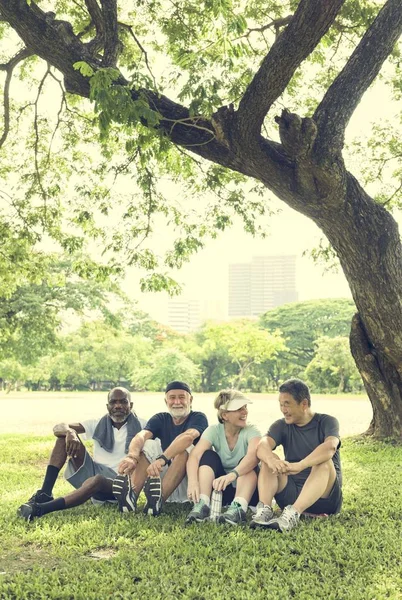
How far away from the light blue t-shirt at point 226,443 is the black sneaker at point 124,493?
0.72m

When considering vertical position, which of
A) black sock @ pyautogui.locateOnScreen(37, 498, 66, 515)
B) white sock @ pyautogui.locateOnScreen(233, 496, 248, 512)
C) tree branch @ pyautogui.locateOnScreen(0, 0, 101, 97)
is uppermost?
tree branch @ pyautogui.locateOnScreen(0, 0, 101, 97)

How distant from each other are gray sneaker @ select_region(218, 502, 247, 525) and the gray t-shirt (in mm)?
541

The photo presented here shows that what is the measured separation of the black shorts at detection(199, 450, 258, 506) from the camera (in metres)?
4.97

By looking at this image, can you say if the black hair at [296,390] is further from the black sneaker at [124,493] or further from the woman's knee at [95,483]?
the woman's knee at [95,483]

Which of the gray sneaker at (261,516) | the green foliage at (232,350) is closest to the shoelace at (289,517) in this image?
the gray sneaker at (261,516)

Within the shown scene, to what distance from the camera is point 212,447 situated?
16.9ft

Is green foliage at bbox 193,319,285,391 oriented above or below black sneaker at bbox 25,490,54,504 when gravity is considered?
above

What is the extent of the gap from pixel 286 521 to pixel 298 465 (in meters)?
0.41

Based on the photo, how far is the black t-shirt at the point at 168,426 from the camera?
17.8 ft

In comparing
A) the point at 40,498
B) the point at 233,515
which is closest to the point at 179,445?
the point at 233,515

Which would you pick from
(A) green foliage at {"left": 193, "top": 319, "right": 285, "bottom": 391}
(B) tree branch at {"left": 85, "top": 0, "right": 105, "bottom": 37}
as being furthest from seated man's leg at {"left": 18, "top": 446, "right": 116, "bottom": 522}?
(A) green foliage at {"left": 193, "top": 319, "right": 285, "bottom": 391}

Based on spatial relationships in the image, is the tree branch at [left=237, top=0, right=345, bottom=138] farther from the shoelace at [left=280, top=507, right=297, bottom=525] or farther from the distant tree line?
the distant tree line

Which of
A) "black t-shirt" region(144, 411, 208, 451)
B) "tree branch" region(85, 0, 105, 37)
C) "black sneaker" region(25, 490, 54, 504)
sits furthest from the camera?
"tree branch" region(85, 0, 105, 37)

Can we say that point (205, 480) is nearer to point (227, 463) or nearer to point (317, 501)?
point (227, 463)
